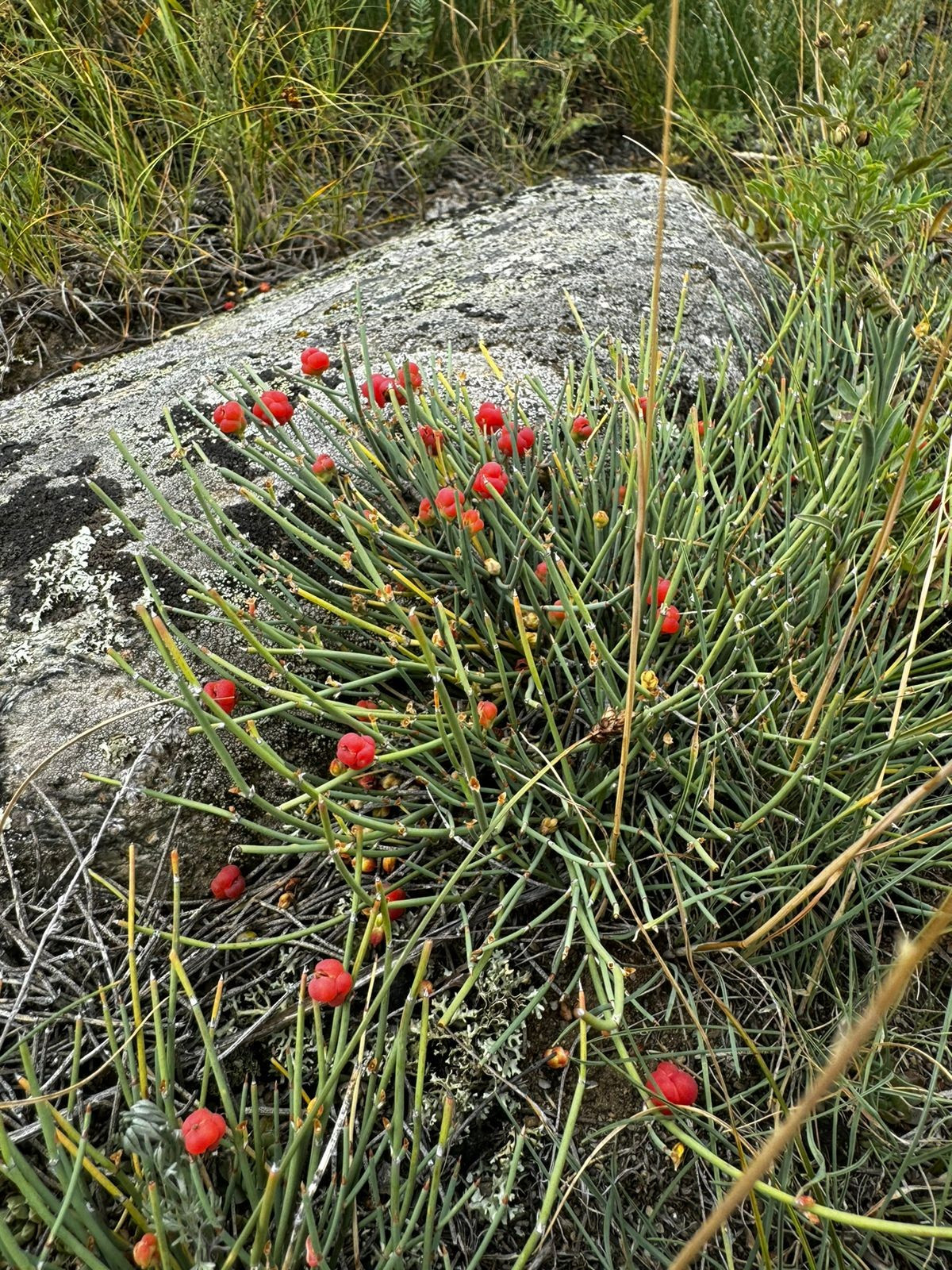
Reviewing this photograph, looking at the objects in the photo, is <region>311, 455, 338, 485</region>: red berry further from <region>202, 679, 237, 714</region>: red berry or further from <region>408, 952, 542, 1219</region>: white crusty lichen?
<region>408, 952, 542, 1219</region>: white crusty lichen

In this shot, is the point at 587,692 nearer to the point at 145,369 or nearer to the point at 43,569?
the point at 43,569

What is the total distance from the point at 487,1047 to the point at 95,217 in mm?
2302

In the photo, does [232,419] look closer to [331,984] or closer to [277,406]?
[277,406]

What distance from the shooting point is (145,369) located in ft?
6.39

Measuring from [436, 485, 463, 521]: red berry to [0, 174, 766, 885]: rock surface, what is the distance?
469 millimetres

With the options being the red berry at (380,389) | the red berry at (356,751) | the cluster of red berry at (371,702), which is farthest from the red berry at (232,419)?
the red berry at (356,751)

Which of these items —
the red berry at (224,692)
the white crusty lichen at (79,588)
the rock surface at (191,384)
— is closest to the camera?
the red berry at (224,692)

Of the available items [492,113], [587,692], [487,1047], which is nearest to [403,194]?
[492,113]

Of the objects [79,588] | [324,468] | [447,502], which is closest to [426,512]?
[447,502]

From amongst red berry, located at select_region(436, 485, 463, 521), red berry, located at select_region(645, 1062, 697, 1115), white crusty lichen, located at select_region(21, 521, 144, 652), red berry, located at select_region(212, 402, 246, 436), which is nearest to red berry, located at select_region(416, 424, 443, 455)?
red berry, located at select_region(436, 485, 463, 521)

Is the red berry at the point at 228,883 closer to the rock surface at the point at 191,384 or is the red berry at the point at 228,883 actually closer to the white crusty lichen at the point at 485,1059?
the rock surface at the point at 191,384

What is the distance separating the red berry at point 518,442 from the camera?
4.77 ft

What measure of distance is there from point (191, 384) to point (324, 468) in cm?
60

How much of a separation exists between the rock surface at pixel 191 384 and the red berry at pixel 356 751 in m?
0.34
